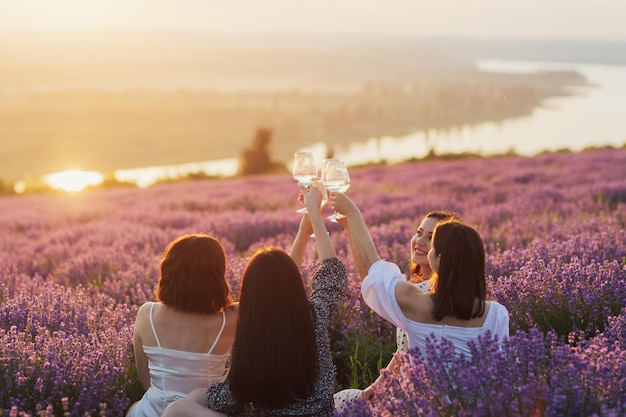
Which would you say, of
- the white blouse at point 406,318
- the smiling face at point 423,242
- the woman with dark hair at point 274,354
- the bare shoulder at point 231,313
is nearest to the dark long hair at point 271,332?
the woman with dark hair at point 274,354

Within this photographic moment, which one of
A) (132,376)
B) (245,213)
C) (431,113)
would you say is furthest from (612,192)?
(431,113)

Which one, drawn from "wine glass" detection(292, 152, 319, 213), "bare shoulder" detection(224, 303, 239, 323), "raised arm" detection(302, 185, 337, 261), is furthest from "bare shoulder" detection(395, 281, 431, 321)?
"bare shoulder" detection(224, 303, 239, 323)

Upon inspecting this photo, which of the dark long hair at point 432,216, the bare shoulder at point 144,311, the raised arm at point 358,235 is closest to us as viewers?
the raised arm at point 358,235

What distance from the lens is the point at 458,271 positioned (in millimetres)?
2959

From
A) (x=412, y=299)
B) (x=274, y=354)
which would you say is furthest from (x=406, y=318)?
(x=274, y=354)

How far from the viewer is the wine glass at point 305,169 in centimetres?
348

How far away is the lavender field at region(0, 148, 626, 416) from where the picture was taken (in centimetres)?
249

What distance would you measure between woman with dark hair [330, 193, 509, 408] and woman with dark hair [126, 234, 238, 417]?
0.71 meters

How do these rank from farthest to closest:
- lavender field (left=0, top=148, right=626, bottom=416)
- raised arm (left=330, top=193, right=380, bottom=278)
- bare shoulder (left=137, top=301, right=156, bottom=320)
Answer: bare shoulder (left=137, top=301, right=156, bottom=320)
raised arm (left=330, top=193, right=380, bottom=278)
lavender field (left=0, top=148, right=626, bottom=416)

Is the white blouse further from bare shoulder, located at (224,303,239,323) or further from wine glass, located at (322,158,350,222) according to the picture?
→ bare shoulder, located at (224,303,239,323)

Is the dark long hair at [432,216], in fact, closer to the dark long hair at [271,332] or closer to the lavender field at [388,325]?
the lavender field at [388,325]

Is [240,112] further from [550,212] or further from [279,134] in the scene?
[550,212]

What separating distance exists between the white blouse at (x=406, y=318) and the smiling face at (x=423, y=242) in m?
0.55

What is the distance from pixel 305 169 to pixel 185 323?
906 millimetres
